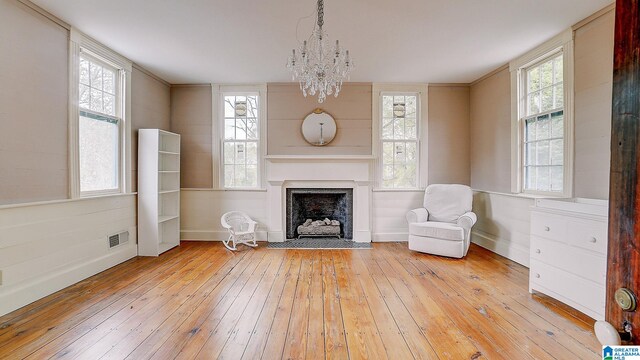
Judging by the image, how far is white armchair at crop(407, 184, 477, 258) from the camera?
4.00 metres

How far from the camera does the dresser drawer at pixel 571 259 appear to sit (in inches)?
88.9

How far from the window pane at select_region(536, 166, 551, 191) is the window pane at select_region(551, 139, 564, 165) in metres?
0.15

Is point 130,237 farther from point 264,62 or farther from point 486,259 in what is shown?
point 486,259

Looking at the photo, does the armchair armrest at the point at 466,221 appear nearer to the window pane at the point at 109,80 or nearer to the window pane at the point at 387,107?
the window pane at the point at 387,107

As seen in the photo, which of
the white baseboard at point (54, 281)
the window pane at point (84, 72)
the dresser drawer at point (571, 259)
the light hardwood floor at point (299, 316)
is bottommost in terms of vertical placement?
the light hardwood floor at point (299, 316)

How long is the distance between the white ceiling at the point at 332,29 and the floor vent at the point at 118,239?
2.26 metres

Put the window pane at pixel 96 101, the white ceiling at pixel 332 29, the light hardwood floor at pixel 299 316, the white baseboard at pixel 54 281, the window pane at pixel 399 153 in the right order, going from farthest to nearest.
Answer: the window pane at pixel 399 153, the window pane at pixel 96 101, the white ceiling at pixel 332 29, the white baseboard at pixel 54 281, the light hardwood floor at pixel 299 316

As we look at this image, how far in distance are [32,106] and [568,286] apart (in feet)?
16.1

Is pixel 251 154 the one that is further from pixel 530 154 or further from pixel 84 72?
pixel 530 154

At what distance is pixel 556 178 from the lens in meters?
3.41

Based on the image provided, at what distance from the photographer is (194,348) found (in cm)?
200

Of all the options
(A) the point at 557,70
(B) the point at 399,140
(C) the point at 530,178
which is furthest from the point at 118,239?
(A) the point at 557,70

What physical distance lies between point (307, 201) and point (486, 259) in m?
2.81

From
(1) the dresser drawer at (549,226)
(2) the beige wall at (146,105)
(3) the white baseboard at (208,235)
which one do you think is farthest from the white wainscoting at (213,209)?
(1) the dresser drawer at (549,226)
